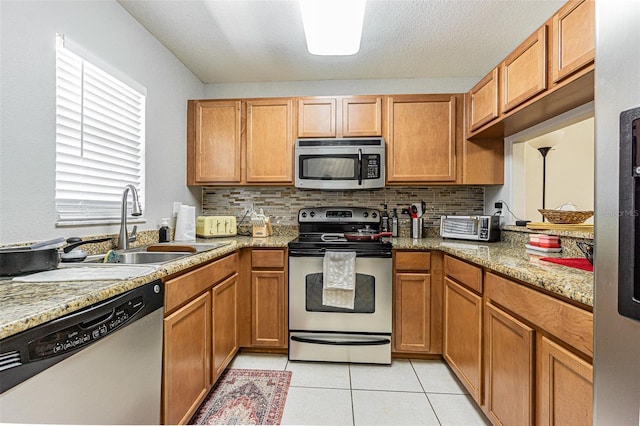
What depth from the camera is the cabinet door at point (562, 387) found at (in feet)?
3.00

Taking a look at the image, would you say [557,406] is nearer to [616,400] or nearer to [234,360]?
[616,400]

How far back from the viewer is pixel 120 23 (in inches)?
72.6

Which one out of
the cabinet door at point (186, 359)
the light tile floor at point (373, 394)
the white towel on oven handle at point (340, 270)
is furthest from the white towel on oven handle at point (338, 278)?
the cabinet door at point (186, 359)

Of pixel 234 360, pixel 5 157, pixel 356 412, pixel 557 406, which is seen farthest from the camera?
pixel 234 360

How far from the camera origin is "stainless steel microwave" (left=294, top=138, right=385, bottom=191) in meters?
2.55

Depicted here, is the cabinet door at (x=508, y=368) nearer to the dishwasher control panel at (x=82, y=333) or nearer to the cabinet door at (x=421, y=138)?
the cabinet door at (x=421, y=138)

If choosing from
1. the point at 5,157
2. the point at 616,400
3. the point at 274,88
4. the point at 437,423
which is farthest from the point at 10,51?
the point at 437,423

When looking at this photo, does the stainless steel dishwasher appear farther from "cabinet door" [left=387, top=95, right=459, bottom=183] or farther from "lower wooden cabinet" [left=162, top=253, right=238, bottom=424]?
"cabinet door" [left=387, top=95, right=459, bottom=183]

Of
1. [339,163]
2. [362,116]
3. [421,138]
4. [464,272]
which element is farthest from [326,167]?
[464,272]

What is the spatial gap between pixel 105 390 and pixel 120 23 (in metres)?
2.00

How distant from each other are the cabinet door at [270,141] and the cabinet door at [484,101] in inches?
57.8

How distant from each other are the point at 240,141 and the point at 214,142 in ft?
0.79

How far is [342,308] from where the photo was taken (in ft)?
7.34

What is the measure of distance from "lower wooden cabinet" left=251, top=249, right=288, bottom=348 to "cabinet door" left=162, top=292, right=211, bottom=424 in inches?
23.1
